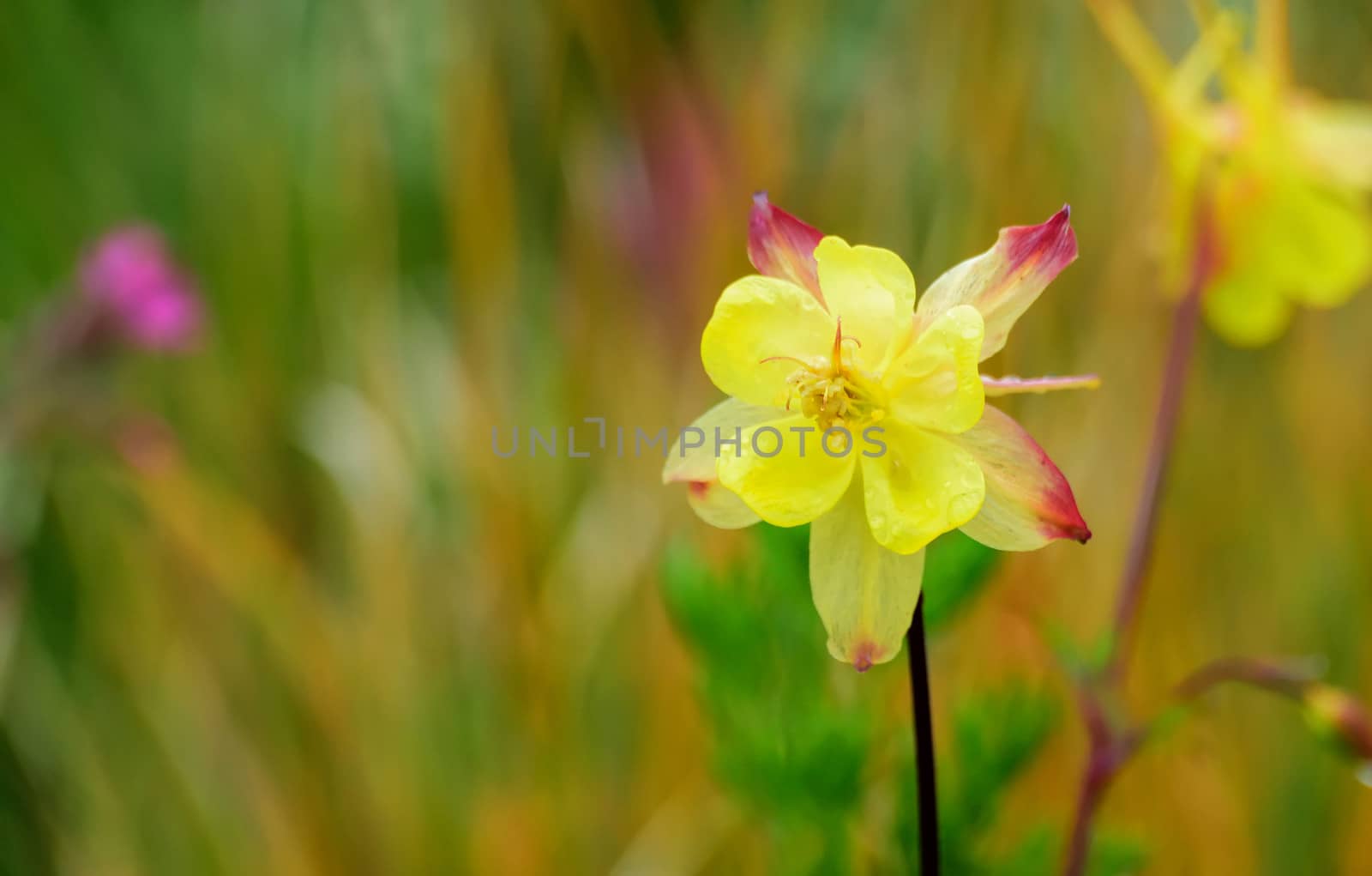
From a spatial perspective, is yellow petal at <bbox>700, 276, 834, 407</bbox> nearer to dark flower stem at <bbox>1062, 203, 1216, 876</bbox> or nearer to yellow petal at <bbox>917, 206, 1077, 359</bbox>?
yellow petal at <bbox>917, 206, 1077, 359</bbox>

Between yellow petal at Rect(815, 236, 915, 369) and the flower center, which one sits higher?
yellow petal at Rect(815, 236, 915, 369)

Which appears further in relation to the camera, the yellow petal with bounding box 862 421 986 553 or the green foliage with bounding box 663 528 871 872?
the green foliage with bounding box 663 528 871 872

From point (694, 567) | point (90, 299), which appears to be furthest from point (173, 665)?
point (694, 567)

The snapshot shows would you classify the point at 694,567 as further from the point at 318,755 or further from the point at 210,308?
the point at 210,308

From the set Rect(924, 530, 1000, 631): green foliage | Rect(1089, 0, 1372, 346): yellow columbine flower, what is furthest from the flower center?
Rect(1089, 0, 1372, 346): yellow columbine flower

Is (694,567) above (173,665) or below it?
above

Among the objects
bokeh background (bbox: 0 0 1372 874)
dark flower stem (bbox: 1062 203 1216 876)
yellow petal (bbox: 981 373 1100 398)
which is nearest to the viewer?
yellow petal (bbox: 981 373 1100 398)

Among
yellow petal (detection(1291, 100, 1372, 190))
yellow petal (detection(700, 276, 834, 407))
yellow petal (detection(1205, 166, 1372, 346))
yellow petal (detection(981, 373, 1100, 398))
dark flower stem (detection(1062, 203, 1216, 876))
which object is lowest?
dark flower stem (detection(1062, 203, 1216, 876))
